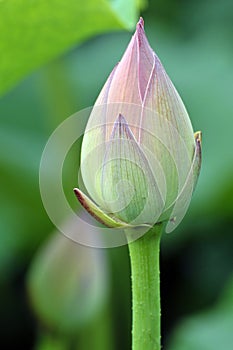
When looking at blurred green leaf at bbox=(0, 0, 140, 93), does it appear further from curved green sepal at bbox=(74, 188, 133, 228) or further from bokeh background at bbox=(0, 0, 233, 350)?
curved green sepal at bbox=(74, 188, 133, 228)

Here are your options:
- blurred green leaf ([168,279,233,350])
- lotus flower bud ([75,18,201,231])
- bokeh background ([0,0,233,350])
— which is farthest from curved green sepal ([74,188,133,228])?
blurred green leaf ([168,279,233,350])

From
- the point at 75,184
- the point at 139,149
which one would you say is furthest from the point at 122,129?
the point at 75,184

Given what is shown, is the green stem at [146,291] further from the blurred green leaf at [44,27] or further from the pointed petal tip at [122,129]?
the blurred green leaf at [44,27]

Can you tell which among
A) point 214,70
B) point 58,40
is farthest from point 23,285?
point 214,70

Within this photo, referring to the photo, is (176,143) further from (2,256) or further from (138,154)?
(2,256)

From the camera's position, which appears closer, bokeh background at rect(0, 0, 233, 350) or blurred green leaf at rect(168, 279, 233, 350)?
bokeh background at rect(0, 0, 233, 350)

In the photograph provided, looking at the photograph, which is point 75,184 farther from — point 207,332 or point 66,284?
point 66,284

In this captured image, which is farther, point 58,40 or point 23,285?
point 23,285
